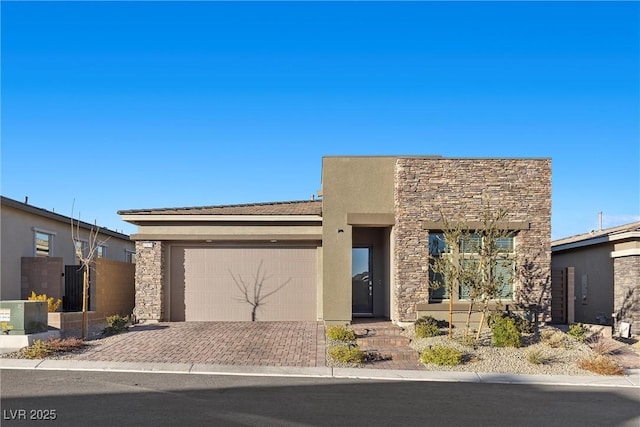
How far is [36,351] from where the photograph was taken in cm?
1252

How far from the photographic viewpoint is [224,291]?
61.8 ft

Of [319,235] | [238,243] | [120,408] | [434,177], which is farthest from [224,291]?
[120,408]

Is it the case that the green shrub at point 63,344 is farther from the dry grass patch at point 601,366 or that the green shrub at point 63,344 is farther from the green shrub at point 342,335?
the dry grass patch at point 601,366

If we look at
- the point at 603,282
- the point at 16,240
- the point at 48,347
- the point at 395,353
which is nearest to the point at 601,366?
the point at 395,353

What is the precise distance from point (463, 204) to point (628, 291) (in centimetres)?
616

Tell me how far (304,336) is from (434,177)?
5.89m

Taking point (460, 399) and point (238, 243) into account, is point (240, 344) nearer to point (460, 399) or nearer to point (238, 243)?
point (238, 243)

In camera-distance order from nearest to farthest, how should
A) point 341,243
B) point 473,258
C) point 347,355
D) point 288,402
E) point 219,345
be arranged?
1. point 288,402
2. point 347,355
3. point 219,345
4. point 473,258
5. point 341,243

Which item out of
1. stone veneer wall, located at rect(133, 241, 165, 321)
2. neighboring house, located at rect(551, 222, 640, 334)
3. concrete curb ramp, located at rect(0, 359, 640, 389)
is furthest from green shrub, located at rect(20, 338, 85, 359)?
neighboring house, located at rect(551, 222, 640, 334)

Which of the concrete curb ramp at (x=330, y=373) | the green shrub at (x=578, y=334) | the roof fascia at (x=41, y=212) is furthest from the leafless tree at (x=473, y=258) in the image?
the roof fascia at (x=41, y=212)

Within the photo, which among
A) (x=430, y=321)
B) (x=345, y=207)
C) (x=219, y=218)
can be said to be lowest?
(x=430, y=321)

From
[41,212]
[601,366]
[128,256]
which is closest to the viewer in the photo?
[601,366]

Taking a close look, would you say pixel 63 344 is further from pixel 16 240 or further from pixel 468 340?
pixel 468 340

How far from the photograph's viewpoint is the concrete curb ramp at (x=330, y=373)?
11.6 m
